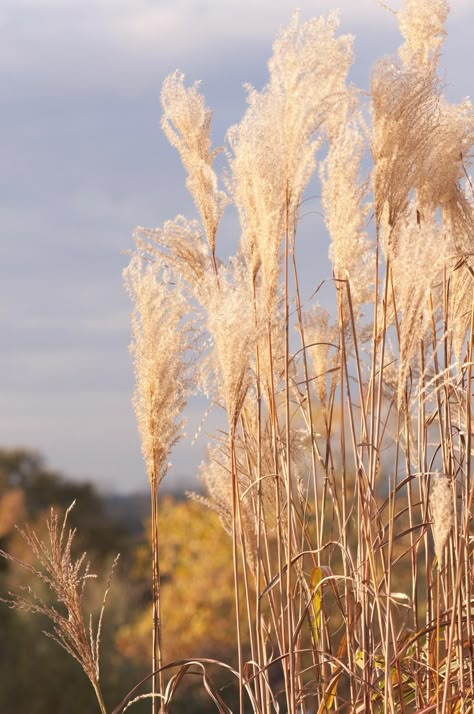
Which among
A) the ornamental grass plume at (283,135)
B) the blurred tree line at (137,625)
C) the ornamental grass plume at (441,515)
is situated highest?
the ornamental grass plume at (283,135)

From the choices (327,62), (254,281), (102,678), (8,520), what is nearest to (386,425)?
(254,281)

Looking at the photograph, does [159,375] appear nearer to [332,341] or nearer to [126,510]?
[332,341]

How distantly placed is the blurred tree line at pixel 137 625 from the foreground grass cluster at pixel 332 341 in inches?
140

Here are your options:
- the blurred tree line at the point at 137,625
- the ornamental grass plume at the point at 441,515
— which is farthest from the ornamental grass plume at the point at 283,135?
the blurred tree line at the point at 137,625

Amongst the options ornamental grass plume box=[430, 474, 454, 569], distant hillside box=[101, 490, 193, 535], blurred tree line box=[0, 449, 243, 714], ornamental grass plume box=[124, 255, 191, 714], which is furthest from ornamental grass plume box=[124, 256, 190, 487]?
distant hillside box=[101, 490, 193, 535]

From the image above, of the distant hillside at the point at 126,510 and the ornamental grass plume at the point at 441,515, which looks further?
the distant hillside at the point at 126,510

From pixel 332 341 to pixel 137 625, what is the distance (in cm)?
516

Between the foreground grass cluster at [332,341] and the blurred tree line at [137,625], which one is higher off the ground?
the foreground grass cluster at [332,341]

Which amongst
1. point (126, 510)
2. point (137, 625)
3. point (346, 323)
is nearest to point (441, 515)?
point (346, 323)

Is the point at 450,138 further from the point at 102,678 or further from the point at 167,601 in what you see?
the point at 167,601

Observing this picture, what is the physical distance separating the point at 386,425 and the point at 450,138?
0.62 meters

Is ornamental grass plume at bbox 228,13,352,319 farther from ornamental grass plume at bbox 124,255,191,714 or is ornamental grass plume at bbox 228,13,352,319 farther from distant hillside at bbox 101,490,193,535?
distant hillside at bbox 101,490,193,535

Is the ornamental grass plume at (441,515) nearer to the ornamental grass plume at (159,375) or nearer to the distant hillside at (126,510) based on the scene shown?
the ornamental grass plume at (159,375)

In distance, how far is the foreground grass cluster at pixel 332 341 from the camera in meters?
1.66
